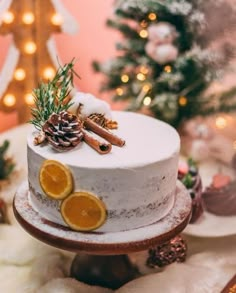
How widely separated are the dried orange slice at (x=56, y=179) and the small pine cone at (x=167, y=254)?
33cm

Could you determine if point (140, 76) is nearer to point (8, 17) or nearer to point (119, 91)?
point (119, 91)

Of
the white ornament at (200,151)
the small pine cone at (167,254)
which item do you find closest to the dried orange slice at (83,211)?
the small pine cone at (167,254)

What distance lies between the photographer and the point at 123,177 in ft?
3.67

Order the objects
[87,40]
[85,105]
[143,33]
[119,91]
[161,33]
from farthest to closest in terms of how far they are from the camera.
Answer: [87,40] → [119,91] → [143,33] → [161,33] → [85,105]

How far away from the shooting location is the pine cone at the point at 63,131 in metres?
1.14

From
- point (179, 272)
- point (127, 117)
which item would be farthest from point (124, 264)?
point (127, 117)

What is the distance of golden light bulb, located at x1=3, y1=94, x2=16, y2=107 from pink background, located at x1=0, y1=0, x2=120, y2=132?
0.58 feet

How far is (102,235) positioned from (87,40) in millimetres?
1354

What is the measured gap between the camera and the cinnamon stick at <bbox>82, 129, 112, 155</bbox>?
Result: 3.77ft

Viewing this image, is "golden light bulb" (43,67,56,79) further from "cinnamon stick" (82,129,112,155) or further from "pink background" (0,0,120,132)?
"cinnamon stick" (82,129,112,155)

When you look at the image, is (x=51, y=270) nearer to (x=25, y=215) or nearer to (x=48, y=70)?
(x=25, y=215)

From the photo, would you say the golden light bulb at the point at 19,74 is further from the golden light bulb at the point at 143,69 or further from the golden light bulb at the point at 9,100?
the golden light bulb at the point at 143,69

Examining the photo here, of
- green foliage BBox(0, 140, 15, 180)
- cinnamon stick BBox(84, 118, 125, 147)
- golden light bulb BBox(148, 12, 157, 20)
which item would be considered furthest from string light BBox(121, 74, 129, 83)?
cinnamon stick BBox(84, 118, 125, 147)

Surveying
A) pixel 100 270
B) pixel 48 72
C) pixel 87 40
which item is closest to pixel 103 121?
pixel 100 270
